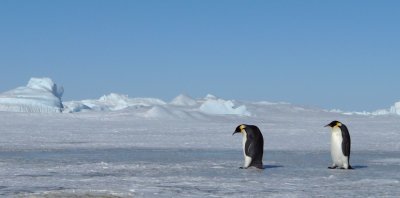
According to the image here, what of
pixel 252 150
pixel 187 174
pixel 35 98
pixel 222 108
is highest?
pixel 35 98

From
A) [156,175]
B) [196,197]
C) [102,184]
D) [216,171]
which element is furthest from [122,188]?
[216,171]

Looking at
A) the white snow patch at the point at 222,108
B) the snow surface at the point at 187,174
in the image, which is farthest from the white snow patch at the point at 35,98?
the snow surface at the point at 187,174

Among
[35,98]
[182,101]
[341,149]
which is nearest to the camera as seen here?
[341,149]

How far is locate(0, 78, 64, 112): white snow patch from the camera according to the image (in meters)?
64.1

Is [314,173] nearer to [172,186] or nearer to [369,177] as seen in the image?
[369,177]

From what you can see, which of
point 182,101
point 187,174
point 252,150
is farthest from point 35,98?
point 187,174

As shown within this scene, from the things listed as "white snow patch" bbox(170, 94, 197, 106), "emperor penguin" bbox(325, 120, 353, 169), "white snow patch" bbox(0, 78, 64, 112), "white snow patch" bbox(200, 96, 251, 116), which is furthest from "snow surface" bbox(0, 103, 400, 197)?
"white snow patch" bbox(170, 94, 197, 106)

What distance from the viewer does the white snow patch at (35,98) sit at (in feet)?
210

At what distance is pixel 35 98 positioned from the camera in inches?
2601

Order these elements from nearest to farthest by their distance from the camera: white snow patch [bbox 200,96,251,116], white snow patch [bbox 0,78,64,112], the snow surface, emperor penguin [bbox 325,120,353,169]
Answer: the snow surface → emperor penguin [bbox 325,120,353,169] → white snow patch [bbox 200,96,251,116] → white snow patch [bbox 0,78,64,112]

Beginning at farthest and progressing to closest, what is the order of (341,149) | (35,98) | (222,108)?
(35,98) < (222,108) < (341,149)

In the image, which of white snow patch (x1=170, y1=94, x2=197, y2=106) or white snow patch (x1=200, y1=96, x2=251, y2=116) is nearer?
white snow patch (x1=200, y1=96, x2=251, y2=116)

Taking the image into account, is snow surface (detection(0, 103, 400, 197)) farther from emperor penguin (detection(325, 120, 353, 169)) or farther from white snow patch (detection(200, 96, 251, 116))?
white snow patch (detection(200, 96, 251, 116))

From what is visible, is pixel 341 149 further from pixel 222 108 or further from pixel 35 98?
pixel 35 98
